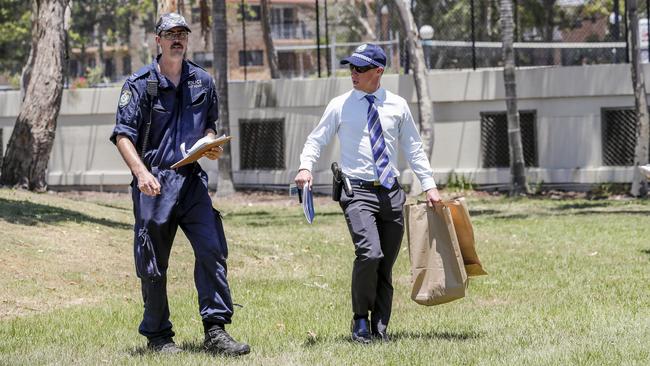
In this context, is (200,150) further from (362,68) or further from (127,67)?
(127,67)

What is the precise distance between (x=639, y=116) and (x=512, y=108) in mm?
2328

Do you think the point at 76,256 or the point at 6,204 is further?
the point at 6,204

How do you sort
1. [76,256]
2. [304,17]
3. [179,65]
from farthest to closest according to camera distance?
[304,17]
[76,256]
[179,65]

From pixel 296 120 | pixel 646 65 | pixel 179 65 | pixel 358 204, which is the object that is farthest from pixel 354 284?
pixel 296 120

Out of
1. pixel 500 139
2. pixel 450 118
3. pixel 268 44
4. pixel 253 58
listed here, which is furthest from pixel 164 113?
pixel 253 58

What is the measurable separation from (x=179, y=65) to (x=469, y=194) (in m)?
17.8

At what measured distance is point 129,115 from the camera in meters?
7.46

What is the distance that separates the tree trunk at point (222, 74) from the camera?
25.3m

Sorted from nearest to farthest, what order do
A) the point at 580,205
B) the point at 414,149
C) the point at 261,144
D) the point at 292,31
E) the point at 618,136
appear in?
the point at 414,149
the point at 580,205
the point at 618,136
the point at 261,144
the point at 292,31

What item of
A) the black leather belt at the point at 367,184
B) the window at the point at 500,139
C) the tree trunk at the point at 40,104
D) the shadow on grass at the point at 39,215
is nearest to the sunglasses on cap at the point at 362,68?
the black leather belt at the point at 367,184

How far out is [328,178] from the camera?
2619 centimetres

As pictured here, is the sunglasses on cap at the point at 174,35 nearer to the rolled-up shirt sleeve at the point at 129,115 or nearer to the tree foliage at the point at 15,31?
the rolled-up shirt sleeve at the point at 129,115

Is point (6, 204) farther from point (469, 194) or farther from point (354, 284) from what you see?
point (469, 194)

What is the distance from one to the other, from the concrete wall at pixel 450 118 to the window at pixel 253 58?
457cm
